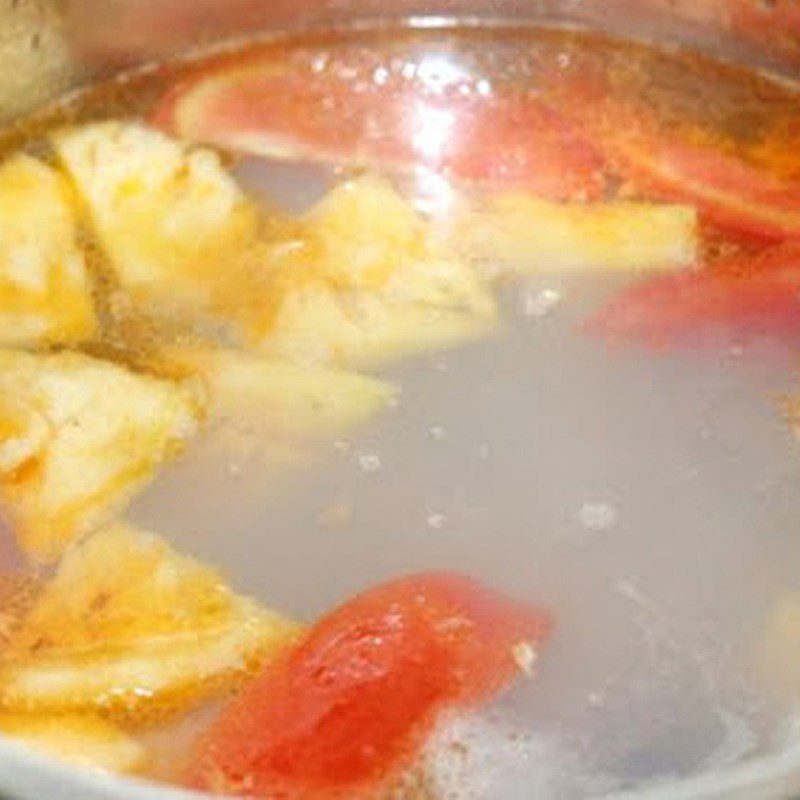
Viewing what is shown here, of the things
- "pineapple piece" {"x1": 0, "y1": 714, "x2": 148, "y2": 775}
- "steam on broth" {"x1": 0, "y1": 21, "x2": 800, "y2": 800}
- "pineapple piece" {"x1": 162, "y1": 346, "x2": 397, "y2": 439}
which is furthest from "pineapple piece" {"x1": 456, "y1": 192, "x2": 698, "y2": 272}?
"pineapple piece" {"x1": 0, "y1": 714, "x2": 148, "y2": 775}

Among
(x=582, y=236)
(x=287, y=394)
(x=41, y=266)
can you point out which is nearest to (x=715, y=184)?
(x=582, y=236)

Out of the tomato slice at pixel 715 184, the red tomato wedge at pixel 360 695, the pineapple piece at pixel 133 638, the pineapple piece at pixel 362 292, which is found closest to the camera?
the red tomato wedge at pixel 360 695

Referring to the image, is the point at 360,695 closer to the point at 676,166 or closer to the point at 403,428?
the point at 403,428

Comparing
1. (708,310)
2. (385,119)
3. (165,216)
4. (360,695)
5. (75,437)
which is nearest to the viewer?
(360,695)

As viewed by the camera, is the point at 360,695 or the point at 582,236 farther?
the point at 582,236

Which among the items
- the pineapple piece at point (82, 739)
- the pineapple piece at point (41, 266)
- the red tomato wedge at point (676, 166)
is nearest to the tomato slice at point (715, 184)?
the red tomato wedge at point (676, 166)

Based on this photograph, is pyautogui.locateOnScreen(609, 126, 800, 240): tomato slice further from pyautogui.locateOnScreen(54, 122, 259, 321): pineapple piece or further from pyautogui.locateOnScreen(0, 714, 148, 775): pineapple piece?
pyautogui.locateOnScreen(0, 714, 148, 775): pineapple piece

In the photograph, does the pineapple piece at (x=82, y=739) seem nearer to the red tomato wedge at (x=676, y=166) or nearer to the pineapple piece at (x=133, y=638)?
the pineapple piece at (x=133, y=638)

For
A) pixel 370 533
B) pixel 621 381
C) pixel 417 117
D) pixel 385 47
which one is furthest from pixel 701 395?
pixel 385 47
